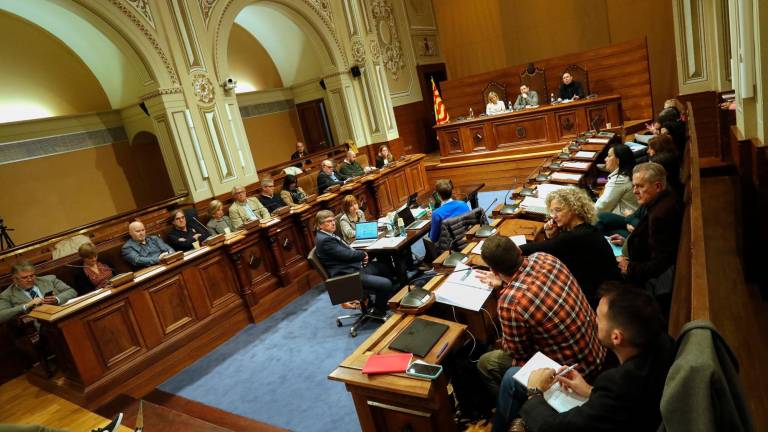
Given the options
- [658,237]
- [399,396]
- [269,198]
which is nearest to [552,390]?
[399,396]

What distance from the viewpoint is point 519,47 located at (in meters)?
11.1

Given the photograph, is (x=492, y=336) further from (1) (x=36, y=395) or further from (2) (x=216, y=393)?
(1) (x=36, y=395)

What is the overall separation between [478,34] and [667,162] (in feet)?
28.9

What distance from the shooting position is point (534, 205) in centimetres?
368

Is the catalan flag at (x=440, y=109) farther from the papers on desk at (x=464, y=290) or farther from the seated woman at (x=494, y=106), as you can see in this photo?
the papers on desk at (x=464, y=290)

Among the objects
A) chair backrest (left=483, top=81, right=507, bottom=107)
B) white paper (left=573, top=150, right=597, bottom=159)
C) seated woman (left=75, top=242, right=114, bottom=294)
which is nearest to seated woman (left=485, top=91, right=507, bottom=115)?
chair backrest (left=483, top=81, right=507, bottom=107)

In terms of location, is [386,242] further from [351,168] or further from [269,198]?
[351,168]

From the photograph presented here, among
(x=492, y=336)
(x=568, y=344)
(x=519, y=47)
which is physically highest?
(x=519, y=47)

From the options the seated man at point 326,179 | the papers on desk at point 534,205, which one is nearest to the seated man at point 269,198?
the seated man at point 326,179

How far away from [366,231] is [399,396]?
8.75 ft

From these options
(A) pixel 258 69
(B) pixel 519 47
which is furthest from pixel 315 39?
(B) pixel 519 47

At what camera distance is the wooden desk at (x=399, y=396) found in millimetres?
1854

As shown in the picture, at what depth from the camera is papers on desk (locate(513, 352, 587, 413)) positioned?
159cm

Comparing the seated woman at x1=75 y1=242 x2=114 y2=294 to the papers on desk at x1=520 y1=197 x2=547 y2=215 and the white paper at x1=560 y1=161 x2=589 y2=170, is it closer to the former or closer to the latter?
the papers on desk at x1=520 y1=197 x2=547 y2=215
